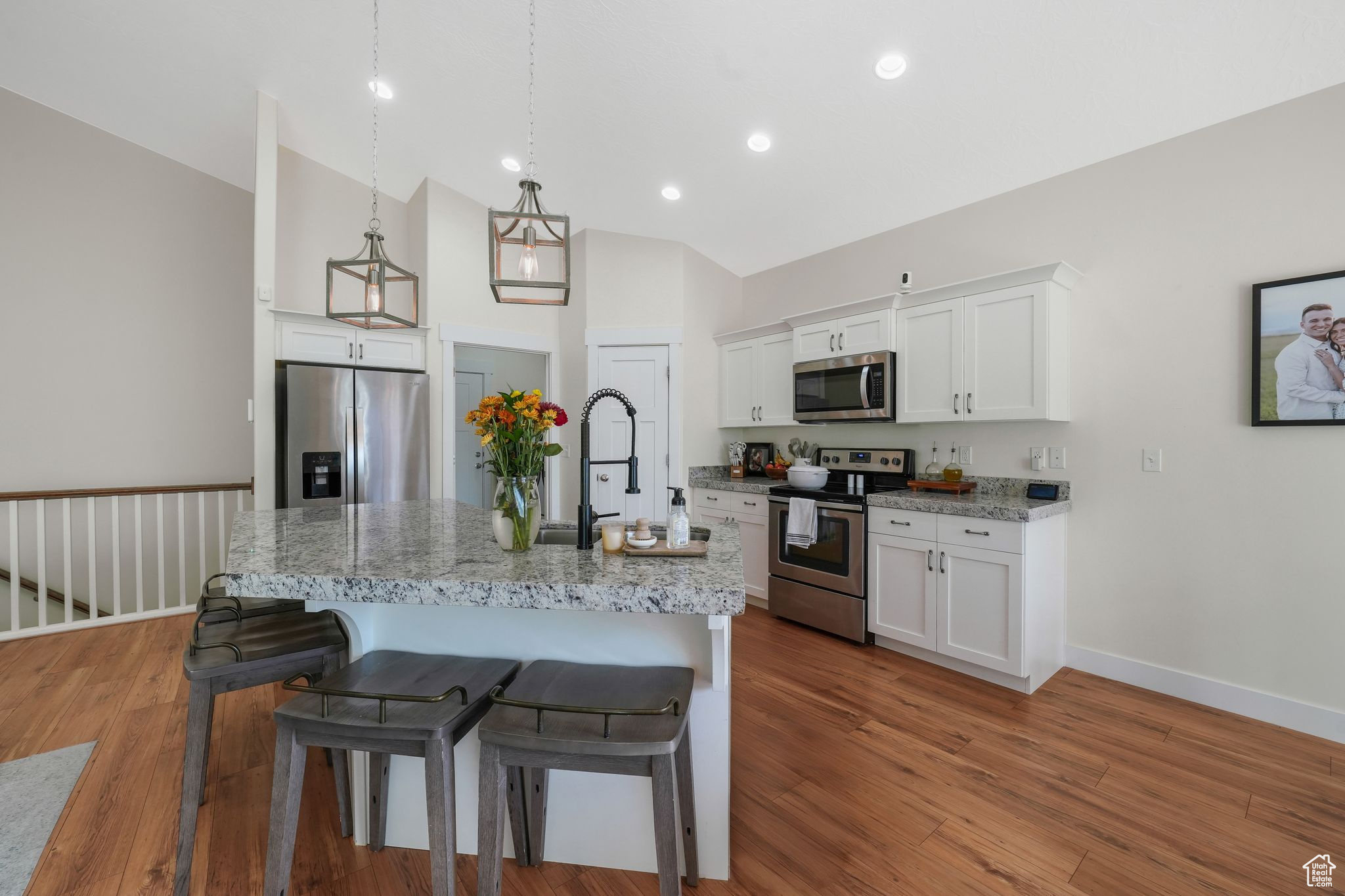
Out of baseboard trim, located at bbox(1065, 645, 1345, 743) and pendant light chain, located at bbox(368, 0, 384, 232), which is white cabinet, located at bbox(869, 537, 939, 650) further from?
pendant light chain, located at bbox(368, 0, 384, 232)

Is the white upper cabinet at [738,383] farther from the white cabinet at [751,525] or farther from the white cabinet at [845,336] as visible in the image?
the white cabinet at [751,525]

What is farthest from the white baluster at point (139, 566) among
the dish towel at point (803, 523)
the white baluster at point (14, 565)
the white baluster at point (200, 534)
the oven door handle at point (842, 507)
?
the oven door handle at point (842, 507)

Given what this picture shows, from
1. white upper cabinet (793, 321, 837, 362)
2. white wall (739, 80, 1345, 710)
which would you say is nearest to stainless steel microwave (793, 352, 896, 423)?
white upper cabinet (793, 321, 837, 362)

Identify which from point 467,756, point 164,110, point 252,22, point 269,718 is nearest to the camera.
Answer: point 467,756

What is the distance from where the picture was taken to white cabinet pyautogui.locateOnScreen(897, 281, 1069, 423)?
273cm

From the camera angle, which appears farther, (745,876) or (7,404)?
(7,404)

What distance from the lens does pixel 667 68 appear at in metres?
2.55

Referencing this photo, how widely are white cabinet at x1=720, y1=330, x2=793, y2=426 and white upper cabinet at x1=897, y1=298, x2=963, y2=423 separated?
0.86 meters

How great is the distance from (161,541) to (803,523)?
4.28 m

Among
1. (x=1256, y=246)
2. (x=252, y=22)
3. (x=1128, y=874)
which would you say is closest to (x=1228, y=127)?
(x=1256, y=246)

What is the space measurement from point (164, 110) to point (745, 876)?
5.22 m

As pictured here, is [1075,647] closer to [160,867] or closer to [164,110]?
[160,867]

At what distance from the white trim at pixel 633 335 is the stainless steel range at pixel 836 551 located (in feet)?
4.86

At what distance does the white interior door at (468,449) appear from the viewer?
19.2 feet
